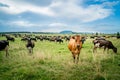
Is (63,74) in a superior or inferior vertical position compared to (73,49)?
inferior

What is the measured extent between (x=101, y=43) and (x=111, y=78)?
1136 cm

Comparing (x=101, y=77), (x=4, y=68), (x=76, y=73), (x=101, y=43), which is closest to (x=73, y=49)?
(x=76, y=73)

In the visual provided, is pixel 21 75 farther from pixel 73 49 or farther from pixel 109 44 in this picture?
pixel 109 44

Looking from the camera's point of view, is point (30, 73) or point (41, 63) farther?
point (41, 63)

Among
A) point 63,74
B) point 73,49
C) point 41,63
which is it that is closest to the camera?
point 63,74

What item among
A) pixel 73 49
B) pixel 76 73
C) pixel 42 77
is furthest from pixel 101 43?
pixel 42 77

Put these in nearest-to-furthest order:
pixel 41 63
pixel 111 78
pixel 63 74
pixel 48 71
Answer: pixel 111 78, pixel 63 74, pixel 48 71, pixel 41 63

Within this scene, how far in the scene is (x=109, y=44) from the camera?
18609mm

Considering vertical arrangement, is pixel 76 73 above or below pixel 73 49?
below

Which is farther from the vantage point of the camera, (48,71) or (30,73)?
(48,71)

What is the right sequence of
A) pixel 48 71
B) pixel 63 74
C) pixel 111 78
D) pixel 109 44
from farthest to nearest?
pixel 109 44 → pixel 48 71 → pixel 63 74 → pixel 111 78

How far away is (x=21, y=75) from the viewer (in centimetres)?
843

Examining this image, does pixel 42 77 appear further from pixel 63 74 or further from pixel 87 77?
pixel 87 77

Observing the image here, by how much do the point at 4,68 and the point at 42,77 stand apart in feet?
11.1
